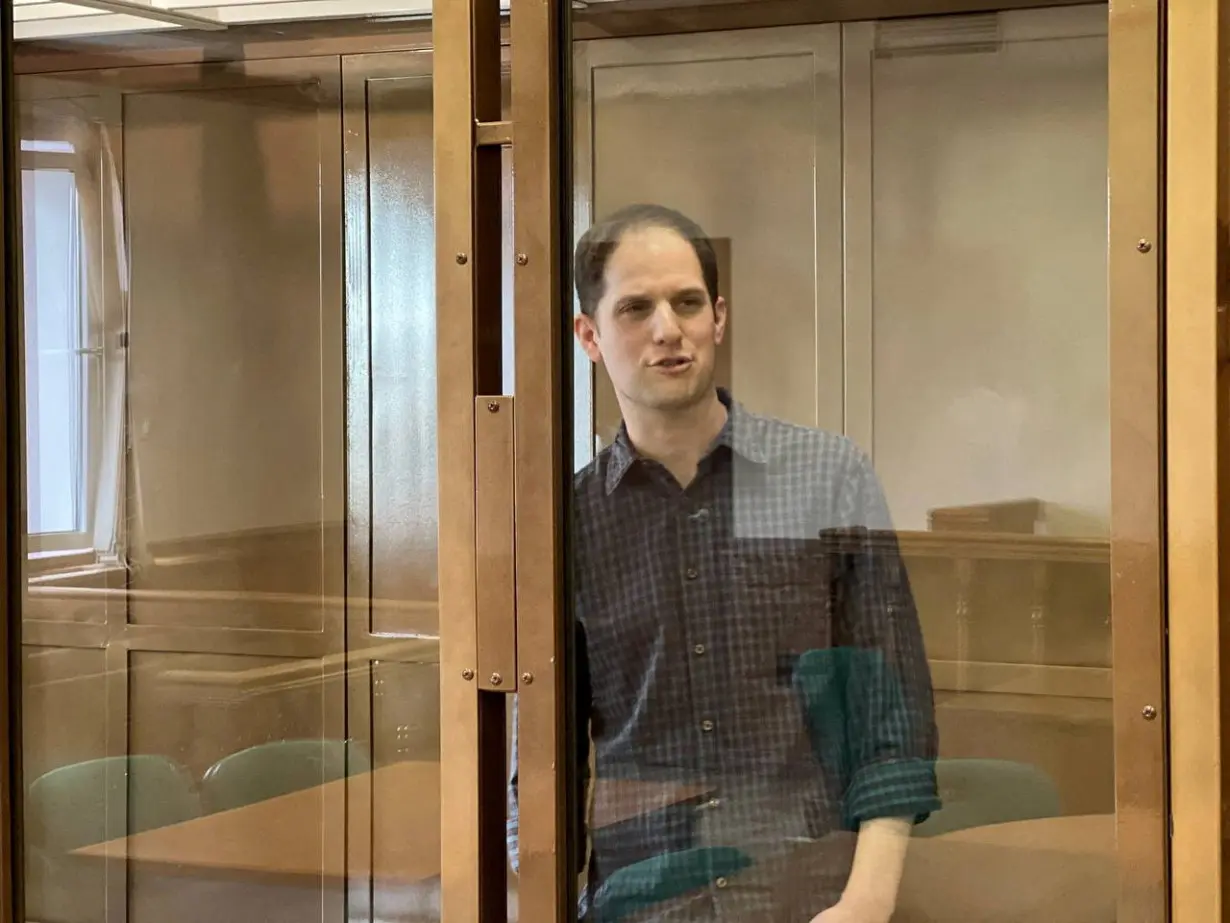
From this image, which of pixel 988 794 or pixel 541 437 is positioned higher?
pixel 541 437

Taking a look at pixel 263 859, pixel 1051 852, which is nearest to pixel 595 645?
pixel 1051 852

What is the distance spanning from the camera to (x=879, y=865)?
118 cm

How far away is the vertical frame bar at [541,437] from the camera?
1.24 meters

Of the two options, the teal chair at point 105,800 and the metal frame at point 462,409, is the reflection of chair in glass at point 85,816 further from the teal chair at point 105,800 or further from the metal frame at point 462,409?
the metal frame at point 462,409

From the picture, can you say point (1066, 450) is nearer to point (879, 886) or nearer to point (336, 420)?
point (879, 886)

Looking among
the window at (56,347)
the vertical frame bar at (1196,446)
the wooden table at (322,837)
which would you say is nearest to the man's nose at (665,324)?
the vertical frame bar at (1196,446)

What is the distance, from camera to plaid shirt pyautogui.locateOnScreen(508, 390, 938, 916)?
1180 millimetres

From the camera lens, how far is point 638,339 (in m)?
1.24

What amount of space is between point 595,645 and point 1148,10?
0.70 m

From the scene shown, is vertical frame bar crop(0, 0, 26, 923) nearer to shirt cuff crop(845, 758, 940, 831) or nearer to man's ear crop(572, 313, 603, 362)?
man's ear crop(572, 313, 603, 362)

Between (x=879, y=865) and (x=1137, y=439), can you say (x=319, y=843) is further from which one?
(x=1137, y=439)

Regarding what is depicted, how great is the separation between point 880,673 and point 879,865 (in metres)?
0.16

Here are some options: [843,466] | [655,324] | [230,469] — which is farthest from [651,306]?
[230,469]

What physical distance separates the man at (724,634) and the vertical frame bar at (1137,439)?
168mm
